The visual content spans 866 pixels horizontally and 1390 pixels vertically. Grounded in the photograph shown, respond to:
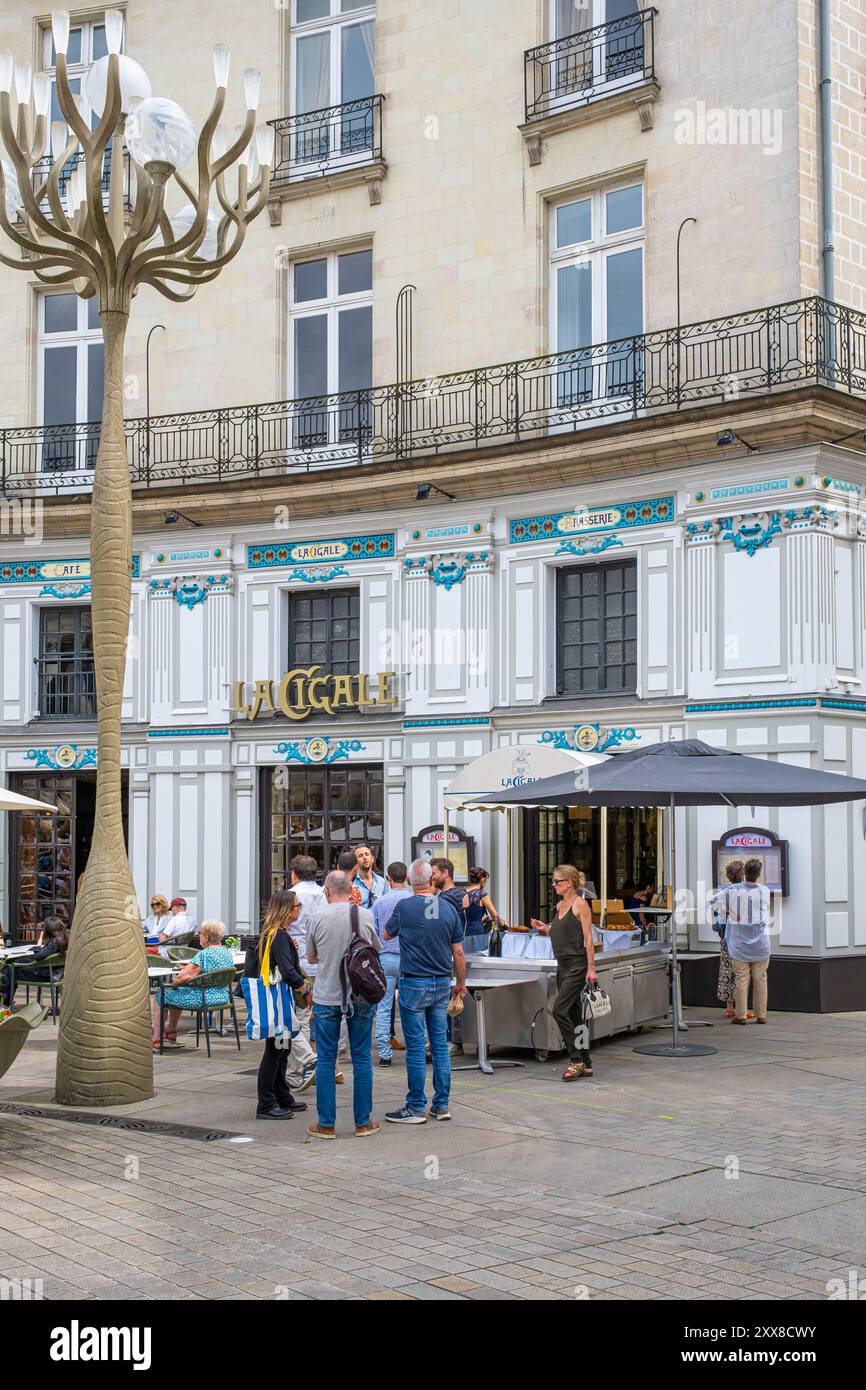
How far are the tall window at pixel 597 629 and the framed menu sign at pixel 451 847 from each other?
228cm

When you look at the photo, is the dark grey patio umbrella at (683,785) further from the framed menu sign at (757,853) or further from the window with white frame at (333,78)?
the window with white frame at (333,78)

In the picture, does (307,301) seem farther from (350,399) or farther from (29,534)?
(29,534)

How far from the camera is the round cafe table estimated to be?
1234cm

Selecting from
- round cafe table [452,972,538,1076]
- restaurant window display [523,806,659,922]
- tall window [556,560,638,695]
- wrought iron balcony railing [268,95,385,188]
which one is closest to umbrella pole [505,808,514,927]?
restaurant window display [523,806,659,922]

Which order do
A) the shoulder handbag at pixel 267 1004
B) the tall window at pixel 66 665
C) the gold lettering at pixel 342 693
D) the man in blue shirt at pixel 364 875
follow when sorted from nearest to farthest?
the shoulder handbag at pixel 267 1004 < the man in blue shirt at pixel 364 875 < the gold lettering at pixel 342 693 < the tall window at pixel 66 665

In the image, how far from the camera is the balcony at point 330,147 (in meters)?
21.1

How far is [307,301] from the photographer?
72.2 feet

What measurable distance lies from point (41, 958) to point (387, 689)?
Result: 20.4 feet

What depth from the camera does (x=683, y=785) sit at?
1255cm

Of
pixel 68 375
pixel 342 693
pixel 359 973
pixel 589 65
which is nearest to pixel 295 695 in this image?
pixel 342 693

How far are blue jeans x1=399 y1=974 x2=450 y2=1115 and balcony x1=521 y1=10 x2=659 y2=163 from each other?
1249 cm

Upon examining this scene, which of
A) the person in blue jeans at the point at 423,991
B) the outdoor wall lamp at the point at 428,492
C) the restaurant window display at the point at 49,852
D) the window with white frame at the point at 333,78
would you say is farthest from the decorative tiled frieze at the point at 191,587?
the person in blue jeans at the point at 423,991

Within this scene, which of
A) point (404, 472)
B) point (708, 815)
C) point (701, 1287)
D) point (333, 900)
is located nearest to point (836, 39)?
point (404, 472)

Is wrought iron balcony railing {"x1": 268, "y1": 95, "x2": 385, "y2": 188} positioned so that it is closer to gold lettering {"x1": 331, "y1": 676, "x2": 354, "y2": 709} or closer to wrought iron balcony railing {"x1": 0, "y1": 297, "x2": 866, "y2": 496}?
wrought iron balcony railing {"x1": 0, "y1": 297, "x2": 866, "y2": 496}
